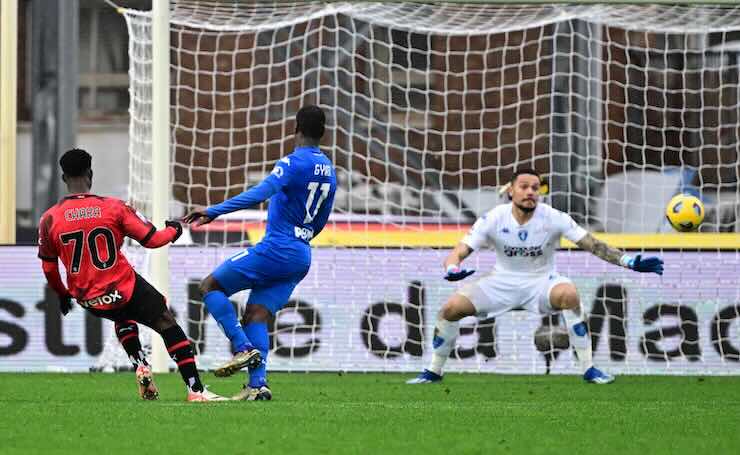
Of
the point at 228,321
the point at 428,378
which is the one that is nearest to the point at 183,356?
the point at 228,321

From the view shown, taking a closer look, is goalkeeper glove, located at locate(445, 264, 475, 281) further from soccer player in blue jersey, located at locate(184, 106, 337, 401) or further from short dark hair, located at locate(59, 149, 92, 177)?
short dark hair, located at locate(59, 149, 92, 177)

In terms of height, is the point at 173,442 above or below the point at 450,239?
below

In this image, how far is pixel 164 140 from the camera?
12.9 m

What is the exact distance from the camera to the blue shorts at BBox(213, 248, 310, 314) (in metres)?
9.87

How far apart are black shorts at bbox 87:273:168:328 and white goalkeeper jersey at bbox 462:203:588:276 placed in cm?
310

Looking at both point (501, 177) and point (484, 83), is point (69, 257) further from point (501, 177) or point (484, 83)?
point (501, 177)

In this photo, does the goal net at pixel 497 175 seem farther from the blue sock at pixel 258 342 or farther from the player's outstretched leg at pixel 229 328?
the blue sock at pixel 258 342

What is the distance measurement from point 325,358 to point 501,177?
7.59m

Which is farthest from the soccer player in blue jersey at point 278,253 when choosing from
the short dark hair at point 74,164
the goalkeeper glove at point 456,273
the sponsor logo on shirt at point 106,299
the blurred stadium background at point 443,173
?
the blurred stadium background at point 443,173

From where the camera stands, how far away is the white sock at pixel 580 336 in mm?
11867

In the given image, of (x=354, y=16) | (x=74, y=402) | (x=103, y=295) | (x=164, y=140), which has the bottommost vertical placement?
(x=74, y=402)

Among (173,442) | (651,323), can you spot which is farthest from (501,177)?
(173,442)

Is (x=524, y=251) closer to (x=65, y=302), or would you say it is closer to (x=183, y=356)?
(x=183, y=356)

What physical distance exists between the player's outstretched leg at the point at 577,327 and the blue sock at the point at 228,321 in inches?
116
